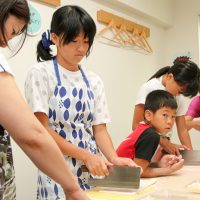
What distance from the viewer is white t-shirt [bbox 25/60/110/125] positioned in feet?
3.99

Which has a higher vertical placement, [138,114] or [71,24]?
[71,24]

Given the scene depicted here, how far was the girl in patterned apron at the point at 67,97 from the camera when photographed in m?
1.21

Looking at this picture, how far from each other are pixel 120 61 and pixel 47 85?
5.95ft

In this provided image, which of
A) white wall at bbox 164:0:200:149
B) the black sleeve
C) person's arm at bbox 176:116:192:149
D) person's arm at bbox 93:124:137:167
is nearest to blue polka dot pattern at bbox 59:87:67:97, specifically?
person's arm at bbox 93:124:137:167

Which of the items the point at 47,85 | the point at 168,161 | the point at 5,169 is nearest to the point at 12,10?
the point at 5,169

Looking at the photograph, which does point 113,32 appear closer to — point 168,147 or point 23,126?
point 168,147

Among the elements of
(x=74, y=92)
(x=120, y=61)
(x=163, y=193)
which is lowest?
(x=163, y=193)

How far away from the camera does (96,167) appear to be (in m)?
1.14

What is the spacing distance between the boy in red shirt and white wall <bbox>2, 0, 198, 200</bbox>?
28.2 inches

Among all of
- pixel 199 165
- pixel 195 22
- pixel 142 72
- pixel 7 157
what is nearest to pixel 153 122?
pixel 199 165

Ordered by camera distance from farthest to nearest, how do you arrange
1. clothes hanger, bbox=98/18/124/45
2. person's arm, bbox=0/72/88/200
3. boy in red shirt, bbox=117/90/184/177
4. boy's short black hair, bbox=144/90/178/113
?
clothes hanger, bbox=98/18/124/45, boy's short black hair, bbox=144/90/178/113, boy in red shirt, bbox=117/90/184/177, person's arm, bbox=0/72/88/200

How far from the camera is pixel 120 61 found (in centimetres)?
301

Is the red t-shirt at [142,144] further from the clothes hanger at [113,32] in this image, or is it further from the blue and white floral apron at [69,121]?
the clothes hanger at [113,32]

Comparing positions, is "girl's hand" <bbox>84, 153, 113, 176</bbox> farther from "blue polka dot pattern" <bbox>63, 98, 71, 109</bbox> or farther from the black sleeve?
the black sleeve
